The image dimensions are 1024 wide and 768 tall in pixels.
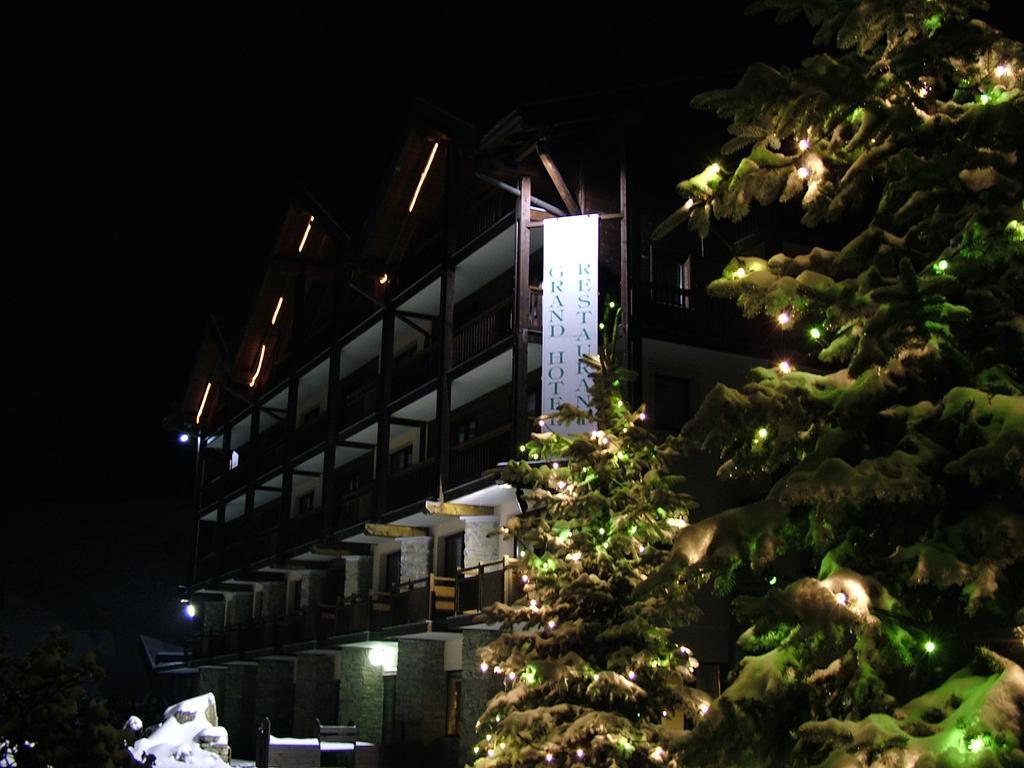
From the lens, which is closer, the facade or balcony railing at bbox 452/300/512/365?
the facade

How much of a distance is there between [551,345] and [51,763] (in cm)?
1329

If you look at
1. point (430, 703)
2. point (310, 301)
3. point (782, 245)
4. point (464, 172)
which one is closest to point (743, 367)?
point (782, 245)

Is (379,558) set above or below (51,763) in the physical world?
above

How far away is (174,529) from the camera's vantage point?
227 ft

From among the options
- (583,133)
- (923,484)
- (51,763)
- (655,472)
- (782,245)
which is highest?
(583,133)

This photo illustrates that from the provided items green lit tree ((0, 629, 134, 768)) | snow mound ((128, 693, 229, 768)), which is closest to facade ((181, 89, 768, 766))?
snow mound ((128, 693, 229, 768))

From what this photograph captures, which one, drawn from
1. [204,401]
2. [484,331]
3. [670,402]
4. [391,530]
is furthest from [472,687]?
[204,401]

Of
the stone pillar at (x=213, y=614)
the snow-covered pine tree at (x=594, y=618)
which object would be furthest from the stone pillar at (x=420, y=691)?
the stone pillar at (x=213, y=614)

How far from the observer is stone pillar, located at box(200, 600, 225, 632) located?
52.5 meters

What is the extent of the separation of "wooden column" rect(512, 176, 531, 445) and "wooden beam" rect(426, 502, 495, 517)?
3733 millimetres

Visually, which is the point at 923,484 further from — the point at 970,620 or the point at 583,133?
the point at 583,133

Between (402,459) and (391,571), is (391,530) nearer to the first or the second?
(391,571)

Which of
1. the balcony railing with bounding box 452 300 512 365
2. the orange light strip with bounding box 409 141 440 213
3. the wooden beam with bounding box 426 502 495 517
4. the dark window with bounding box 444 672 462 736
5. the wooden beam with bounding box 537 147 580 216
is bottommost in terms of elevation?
the dark window with bounding box 444 672 462 736

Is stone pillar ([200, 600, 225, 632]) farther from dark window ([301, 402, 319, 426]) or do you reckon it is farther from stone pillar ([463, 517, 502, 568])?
stone pillar ([463, 517, 502, 568])
